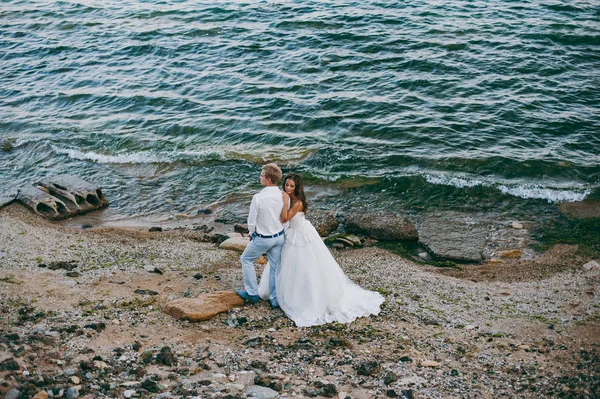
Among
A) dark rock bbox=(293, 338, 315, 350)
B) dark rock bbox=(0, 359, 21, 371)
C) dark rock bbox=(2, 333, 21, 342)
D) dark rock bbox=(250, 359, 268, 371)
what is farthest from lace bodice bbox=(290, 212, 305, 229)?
dark rock bbox=(0, 359, 21, 371)

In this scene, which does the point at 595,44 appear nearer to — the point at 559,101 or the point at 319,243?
the point at 559,101

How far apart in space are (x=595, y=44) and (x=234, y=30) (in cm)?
1470

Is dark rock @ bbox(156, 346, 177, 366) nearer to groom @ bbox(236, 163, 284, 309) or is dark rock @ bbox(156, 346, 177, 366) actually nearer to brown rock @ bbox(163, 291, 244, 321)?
brown rock @ bbox(163, 291, 244, 321)

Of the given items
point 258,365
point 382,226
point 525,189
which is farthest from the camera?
point 525,189

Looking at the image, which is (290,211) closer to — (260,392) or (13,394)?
(260,392)

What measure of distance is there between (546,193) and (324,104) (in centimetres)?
801

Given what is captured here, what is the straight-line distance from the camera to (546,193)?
15461mm

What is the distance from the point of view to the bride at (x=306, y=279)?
382 inches

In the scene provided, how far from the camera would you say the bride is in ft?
31.8

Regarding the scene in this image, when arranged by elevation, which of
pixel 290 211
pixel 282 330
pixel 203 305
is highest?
pixel 290 211

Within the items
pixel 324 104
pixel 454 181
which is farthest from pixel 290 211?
pixel 324 104

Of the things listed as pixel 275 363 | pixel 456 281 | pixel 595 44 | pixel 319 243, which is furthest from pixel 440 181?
pixel 595 44

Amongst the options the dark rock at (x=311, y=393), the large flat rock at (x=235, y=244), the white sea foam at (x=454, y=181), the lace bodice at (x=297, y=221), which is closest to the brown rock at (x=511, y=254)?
the white sea foam at (x=454, y=181)

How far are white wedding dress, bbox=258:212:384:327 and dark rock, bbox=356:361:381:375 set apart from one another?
1.66m
